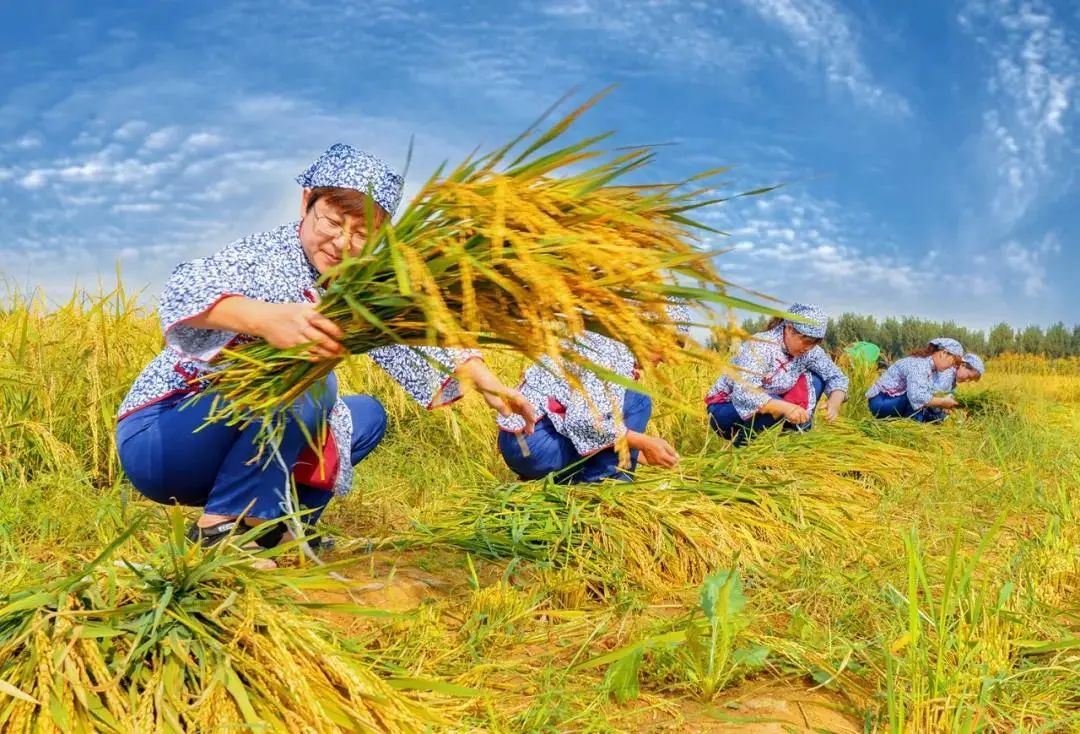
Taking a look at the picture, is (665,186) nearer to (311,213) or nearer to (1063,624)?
(311,213)

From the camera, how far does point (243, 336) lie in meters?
2.36

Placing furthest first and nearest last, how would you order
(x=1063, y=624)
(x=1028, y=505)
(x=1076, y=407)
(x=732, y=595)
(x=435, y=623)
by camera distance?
(x=1076, y=407), (x=1028, y=505), (x=1063, y=624), (x=435, y=623), (x=732, y=595)

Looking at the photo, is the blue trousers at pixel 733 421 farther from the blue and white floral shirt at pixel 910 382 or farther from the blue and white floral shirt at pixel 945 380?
the blue and white floral shirt at pixel 945 380

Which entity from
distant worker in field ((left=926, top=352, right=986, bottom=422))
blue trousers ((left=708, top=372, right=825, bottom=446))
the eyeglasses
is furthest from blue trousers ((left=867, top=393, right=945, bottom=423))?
the eyeglasses

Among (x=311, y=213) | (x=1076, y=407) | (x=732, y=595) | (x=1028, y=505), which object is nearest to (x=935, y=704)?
(x=732, y=595)

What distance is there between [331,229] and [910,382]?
6411mm

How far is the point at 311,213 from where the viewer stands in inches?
99.7

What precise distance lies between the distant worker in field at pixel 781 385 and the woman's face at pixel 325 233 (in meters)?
3.36

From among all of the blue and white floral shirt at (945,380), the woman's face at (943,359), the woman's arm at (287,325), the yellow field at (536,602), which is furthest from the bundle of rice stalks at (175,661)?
the blue and white floral shirt at (945,380)

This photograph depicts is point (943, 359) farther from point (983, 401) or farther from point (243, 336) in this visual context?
point (243, 336)

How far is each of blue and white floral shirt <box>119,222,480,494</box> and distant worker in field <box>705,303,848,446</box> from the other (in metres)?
2.95

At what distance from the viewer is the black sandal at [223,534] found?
2688 mm

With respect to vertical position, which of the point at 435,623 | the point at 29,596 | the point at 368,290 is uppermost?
the point at 368,290

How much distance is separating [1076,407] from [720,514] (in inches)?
395
